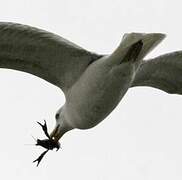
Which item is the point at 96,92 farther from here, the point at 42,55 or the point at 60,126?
the point at 60,126

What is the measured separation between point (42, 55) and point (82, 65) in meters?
0.56

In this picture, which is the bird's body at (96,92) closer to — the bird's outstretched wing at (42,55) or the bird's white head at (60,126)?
the bird's outstretched wing at (42,55)

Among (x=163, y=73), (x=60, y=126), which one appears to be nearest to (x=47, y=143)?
(x=60, y=126)

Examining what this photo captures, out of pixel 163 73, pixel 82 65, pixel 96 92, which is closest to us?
pixel 96 92

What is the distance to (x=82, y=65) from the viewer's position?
1188 cm

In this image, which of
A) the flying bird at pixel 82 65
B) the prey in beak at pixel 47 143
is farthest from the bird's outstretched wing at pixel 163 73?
the prey in beak at pixel 47 143

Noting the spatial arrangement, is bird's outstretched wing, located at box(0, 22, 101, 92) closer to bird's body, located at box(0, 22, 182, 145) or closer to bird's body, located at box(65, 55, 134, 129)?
bird's body, located at box(0, 22, 182, 145)

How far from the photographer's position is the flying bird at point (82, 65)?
11.4 metres

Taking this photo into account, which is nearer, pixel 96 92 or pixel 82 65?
pixel 96 92

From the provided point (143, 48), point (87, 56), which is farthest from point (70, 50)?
point (143, 48)

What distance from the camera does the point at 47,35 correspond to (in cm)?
1156

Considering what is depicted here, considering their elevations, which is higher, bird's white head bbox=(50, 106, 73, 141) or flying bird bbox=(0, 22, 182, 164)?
flying bird bbox=(0, 22, 182, 164)

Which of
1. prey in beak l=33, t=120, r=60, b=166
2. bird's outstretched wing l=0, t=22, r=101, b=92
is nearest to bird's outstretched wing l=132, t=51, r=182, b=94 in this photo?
bird's outstretched wing l=0, t=22, r=101, b=92

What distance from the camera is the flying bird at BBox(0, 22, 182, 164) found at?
1136cm
